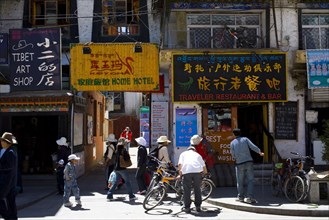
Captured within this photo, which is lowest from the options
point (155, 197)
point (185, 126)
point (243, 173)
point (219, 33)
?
point (155, 197)

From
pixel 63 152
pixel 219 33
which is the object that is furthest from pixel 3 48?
pixel 219 33

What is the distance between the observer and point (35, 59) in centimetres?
1521

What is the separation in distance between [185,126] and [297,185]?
5.10 m

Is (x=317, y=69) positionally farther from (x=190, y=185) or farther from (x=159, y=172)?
(x=190, y=185)

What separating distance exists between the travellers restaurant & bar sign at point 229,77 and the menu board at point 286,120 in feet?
1.65

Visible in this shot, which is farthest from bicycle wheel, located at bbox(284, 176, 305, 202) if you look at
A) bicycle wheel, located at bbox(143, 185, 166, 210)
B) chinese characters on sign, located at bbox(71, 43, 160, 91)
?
chinese characters on sign, located at bbox(71, 43, 160, 91)

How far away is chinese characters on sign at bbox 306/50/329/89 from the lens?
49.0ft

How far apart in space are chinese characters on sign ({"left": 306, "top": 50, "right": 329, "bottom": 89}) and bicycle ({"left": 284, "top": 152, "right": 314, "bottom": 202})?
4340mm

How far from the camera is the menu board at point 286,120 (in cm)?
1537

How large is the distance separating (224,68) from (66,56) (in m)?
5.95

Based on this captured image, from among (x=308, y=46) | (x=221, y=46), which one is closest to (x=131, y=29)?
(x=221, y=46)

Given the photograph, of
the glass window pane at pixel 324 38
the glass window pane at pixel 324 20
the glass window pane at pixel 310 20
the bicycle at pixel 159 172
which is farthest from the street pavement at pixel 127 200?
the glass window pane at pixel 324 20

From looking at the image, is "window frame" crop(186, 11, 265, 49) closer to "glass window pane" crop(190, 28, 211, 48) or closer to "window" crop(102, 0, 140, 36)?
"glass window pane" crop(190, 28, 211, 48)

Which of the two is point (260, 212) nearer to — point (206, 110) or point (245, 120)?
point (206, 110)
